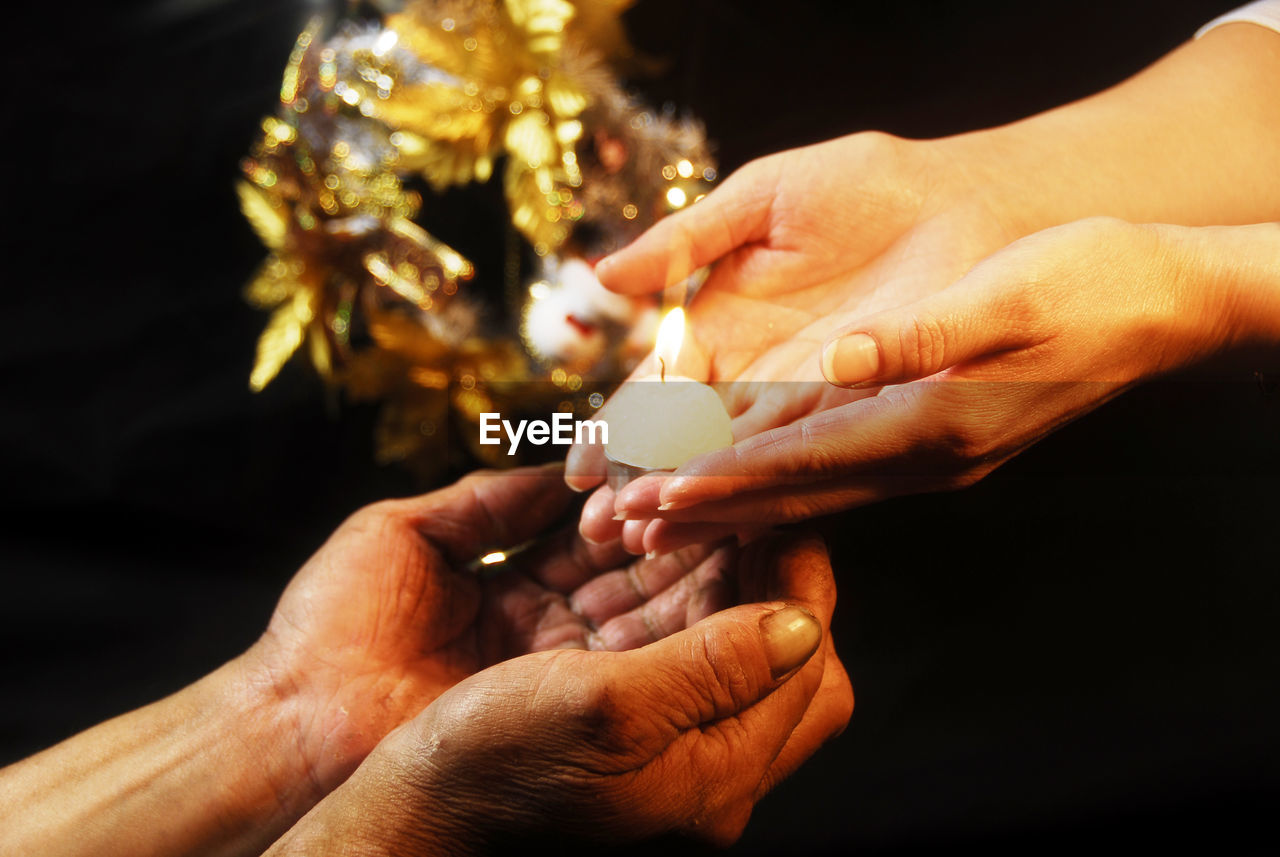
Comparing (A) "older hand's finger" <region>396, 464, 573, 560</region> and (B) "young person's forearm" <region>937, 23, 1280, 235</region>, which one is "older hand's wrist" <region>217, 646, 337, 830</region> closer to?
(A) "older hand's finger" <region>396, 464, 573, 560</region>

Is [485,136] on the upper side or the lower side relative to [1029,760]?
upper

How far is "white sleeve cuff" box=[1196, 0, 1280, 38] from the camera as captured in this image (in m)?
0.94

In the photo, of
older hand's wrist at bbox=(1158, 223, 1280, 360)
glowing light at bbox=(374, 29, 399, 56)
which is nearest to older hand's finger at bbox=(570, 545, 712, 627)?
older hand's wrist at bbox=(1158, 223, 1280, 360)

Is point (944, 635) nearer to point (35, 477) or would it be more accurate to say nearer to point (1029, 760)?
point (1029, 760)

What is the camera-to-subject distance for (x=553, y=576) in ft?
2.57

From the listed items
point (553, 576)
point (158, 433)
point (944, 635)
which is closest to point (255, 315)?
point (158, 433)

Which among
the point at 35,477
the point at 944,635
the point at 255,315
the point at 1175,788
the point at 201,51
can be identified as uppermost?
the point at 201,51

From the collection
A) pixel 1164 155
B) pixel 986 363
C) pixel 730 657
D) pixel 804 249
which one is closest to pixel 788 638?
pixel 730 657

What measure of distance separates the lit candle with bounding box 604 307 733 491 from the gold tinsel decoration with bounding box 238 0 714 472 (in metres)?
0.50

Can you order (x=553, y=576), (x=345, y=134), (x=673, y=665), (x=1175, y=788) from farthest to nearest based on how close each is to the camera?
(x=345, y=134) → (x=1175, y=788) → (x=553, y=576) → (x=673, y=665)

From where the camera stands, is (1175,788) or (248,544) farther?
(248,544)

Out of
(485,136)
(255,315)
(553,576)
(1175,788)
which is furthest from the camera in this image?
(255,315)

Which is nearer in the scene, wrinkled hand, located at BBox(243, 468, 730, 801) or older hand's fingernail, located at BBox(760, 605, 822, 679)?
older hand's fingernail, located at BBox(760, 605, 822, 679)

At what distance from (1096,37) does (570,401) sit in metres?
1.02
